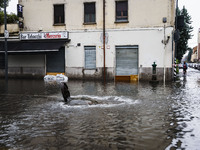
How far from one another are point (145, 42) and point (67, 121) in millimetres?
14549

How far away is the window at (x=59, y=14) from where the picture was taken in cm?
2097

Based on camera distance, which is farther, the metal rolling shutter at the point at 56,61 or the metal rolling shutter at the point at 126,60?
the metal rolling shutter at the point at 56,61

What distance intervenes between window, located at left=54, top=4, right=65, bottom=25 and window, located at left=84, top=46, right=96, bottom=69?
333 cm

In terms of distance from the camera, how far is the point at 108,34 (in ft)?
65.0

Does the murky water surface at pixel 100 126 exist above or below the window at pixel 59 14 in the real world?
below

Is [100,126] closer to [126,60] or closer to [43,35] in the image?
[126,60]

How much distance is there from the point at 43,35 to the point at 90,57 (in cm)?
467

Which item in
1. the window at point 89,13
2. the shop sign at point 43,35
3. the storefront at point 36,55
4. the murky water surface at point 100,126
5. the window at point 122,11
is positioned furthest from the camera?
the shop sign at point 43,35

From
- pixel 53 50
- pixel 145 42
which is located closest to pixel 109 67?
pixel 145 42

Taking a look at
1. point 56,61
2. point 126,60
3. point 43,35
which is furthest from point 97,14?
point 56,61

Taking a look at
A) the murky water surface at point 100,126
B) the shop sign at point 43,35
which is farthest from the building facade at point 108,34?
the murky water surface at point 100,126

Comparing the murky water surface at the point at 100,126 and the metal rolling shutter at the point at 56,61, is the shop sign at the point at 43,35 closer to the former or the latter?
the metal rolling shutter at the point at 56,61

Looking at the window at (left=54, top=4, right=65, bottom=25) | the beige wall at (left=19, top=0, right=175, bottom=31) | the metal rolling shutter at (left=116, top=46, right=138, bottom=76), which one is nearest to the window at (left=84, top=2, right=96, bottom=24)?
the beige wall at (left=19, top=0, right=175, bottom=31)

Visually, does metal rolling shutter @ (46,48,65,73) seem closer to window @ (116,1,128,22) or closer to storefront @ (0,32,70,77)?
storefront @ (0,32,70,77)
